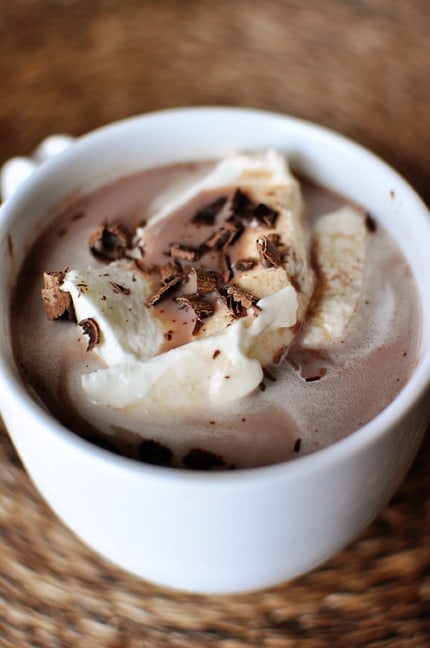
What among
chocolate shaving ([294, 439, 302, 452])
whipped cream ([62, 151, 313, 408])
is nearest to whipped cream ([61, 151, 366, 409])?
whipped cream ([62, 151, 313, 408])

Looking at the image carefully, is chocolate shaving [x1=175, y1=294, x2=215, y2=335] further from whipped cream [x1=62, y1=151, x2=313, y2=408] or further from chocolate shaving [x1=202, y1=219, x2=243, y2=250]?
chocolate shaving [x1=202, y1=219, x2=243, y2=250]

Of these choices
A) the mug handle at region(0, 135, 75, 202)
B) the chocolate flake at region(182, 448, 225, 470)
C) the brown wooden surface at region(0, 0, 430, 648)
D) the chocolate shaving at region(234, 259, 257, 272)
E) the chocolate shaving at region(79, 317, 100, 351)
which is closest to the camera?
the chocolate flake at region(182, 448, 225, 470)

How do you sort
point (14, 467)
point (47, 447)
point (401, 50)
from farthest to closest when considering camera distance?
point (401, 50) → point (14, 467) → point (47, 447)

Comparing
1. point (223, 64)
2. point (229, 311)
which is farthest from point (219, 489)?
point (223, 64)

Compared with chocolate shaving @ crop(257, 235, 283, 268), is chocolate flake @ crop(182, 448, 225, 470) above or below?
below

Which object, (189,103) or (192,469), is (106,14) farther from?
(192,469)

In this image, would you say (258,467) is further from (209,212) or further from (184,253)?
(209,212)

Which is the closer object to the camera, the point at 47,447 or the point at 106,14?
the point at 47,447

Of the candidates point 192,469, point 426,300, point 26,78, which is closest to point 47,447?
point 192,469
